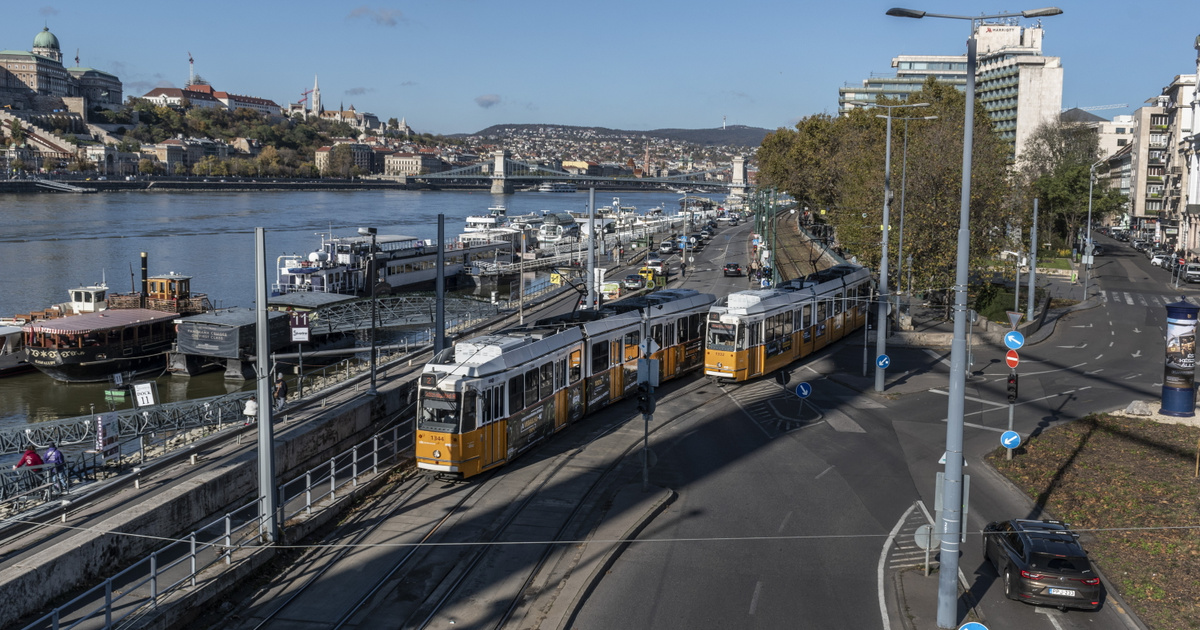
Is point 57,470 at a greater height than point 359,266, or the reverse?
point 359,266

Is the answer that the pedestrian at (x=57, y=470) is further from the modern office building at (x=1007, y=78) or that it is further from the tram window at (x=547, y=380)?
the modern office building at (x=1007, y=78)

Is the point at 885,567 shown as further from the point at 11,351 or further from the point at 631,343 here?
the point at 11,351

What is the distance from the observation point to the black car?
1195 cm

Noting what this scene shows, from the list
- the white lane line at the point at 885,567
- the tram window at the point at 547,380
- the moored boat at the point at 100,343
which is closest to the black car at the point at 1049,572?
the white lane line at the point at 885,567

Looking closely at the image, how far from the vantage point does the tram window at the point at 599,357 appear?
21.5 m

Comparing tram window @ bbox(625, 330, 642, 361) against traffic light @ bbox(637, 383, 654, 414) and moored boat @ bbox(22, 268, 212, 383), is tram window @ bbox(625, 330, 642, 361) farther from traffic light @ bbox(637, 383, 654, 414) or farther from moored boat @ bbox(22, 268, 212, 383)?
moored boat @ bbox(22, 268, 212, 383)

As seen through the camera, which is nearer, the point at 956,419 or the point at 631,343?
the point at 956,419

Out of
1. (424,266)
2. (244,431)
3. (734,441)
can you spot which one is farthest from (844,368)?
(424,266)

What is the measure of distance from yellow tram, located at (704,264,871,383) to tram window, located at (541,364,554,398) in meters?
7.21

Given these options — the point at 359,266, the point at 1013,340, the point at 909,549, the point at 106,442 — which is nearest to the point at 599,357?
the point at 1013,340

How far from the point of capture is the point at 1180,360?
2084cm

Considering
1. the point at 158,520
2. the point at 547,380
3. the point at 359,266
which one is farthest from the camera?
the point at 359,266

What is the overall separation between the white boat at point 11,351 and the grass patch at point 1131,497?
3853cm

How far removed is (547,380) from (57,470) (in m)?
9.89
